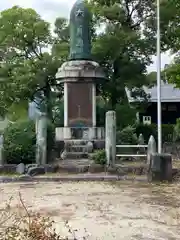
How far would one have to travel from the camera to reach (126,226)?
20.9 feet

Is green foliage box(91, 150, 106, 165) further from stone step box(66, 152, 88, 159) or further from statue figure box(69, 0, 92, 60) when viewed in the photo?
statue figure box(69, 0, 92, 60)

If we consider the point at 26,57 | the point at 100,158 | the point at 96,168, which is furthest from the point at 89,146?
the point at 26,57

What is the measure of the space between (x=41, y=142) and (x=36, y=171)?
1.20 m

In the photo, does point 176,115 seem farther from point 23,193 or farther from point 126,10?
point 23,193

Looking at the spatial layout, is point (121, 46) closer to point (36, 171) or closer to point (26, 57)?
point (26, 57)

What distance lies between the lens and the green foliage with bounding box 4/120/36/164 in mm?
13289

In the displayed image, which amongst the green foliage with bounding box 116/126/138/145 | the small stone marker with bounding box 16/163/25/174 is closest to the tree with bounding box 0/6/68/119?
the green foliage with bounding box 116/126/138/145

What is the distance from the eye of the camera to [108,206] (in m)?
7.95

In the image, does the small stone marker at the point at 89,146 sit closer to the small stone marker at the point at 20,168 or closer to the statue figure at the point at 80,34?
the small stone marker at the point at 20,168

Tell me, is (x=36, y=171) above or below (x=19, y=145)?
below

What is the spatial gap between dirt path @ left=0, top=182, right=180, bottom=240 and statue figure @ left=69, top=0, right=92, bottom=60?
7.44 meters

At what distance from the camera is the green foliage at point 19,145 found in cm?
1329

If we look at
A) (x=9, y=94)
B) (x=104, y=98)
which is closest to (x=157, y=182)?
(x=104, y=98)

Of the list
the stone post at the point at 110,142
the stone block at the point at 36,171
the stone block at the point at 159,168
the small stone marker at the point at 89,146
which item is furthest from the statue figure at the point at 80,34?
the stone block at the point at 159,168
